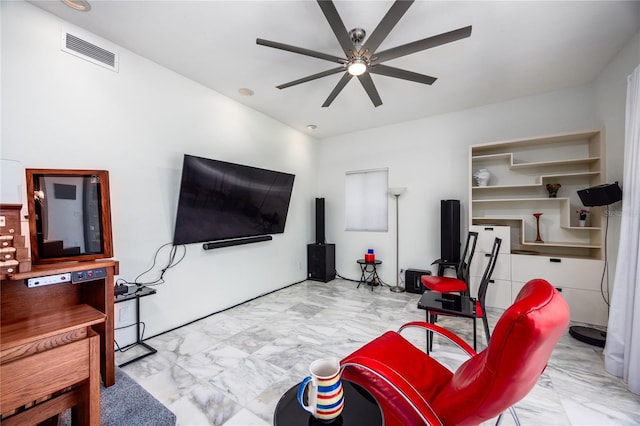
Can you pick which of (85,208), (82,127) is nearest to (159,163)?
(82,127)

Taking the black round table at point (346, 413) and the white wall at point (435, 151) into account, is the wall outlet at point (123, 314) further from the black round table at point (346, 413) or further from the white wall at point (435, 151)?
the white wall at point (435, 151)

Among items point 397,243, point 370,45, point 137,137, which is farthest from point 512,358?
point 397,243

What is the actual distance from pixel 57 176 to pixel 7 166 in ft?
0.96

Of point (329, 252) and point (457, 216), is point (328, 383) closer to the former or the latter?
point (457, 216)

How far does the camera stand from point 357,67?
210 centimetres

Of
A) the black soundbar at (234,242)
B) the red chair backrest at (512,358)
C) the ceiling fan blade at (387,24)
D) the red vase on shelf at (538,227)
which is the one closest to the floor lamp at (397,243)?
the red vase on shelf at (538,227)

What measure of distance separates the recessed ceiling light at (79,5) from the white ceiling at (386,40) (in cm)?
5

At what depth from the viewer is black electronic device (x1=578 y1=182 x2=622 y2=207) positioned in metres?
2.37

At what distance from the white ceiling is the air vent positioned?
0.13 metres

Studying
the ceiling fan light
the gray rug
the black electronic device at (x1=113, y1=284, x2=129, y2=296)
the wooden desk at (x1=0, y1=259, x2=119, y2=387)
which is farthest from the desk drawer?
the ceiling fan light

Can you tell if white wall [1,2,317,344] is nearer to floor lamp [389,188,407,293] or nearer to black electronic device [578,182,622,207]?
floor lamp [389,188,407,293]

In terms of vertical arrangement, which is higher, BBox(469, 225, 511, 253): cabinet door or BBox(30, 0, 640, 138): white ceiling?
BBox(30, 0, 640, 138): white ceiling

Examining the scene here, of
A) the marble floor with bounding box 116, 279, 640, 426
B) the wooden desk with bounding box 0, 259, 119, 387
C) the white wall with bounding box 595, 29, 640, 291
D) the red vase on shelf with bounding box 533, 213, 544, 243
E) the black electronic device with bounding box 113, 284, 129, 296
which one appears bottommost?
the marble floor with bounding box 116, 279, 640, 426

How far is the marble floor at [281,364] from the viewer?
66.4 inches
